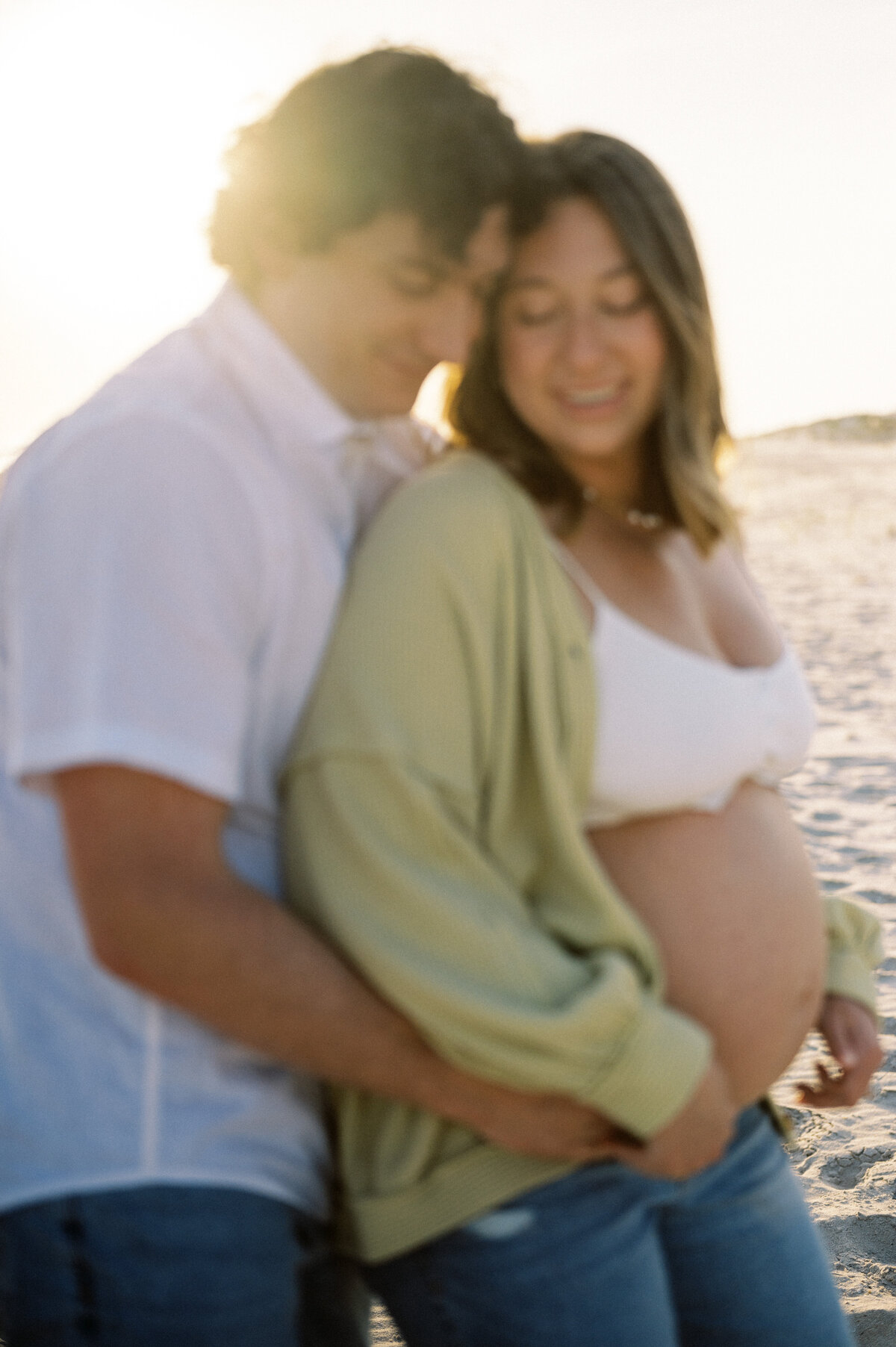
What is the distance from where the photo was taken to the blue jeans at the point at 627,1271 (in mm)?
1538

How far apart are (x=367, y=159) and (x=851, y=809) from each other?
4.47 metres

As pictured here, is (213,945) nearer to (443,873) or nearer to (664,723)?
(443,873)

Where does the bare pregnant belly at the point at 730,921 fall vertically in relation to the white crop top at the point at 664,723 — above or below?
below

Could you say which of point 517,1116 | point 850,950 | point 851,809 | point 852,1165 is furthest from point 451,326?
point 851,809

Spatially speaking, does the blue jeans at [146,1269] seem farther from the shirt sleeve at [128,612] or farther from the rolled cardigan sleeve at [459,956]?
the shirt sleeve at [128,612]

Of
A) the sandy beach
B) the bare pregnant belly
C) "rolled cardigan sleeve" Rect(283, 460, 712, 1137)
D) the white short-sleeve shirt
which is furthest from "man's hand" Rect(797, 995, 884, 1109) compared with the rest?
the white short-sleeve shirt

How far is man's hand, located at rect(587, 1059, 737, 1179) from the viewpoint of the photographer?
154 cm

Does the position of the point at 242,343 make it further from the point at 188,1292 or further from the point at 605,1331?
the point at 605,1331

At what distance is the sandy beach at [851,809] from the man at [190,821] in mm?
1073

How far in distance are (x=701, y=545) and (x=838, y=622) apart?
27.6 ft

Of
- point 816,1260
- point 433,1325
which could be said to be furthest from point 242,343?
point 816,1260

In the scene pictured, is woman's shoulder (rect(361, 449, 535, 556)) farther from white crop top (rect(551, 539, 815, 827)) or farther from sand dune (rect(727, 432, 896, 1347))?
sand dune (rect(727, 432, 896, 1347))

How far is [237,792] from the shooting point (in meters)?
1.42

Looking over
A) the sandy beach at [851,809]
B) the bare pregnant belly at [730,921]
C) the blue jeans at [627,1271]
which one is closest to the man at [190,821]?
the blue jeans at [627,1271]
